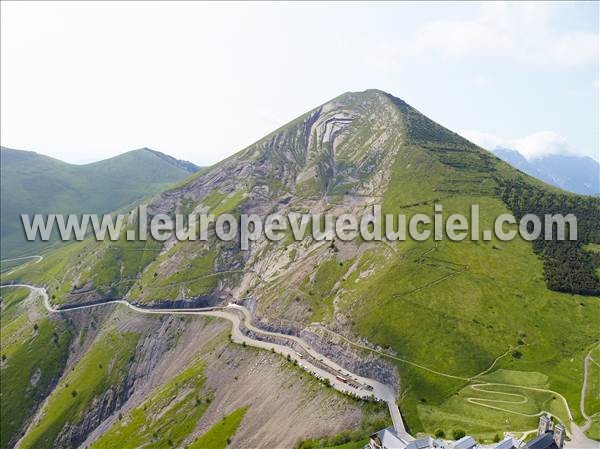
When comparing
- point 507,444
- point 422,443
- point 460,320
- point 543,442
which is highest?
point 460,320

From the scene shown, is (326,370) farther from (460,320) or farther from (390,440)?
(460,320)

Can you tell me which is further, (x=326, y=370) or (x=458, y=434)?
(x=326, y=370)

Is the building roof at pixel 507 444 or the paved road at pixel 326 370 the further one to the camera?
the paved road at pixel 326 370

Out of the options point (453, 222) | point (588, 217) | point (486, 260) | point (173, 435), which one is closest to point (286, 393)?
point (173, 435)

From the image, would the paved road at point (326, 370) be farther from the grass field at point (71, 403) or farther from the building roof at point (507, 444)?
the grass field at point (71, 403)

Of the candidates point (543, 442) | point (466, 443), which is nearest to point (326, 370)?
point (466, 443)

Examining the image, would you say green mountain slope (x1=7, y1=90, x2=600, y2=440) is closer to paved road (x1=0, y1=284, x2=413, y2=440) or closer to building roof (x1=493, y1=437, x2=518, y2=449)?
paved road (x1=0, y1=284, x2=413, y2=440)

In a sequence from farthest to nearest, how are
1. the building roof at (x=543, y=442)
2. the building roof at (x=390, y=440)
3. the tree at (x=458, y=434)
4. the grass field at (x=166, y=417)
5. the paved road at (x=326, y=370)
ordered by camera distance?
1. the grass field at (x=166, y=417)
2. the paved road at (x=326, y=370)
3. the tree at (x=458, y=434)
4. the building roof at (x=390, y=440)
5. the building roof at (x=543, y=442)

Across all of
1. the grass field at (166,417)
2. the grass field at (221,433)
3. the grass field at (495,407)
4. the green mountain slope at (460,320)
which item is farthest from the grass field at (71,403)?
the grass field at (495,407)

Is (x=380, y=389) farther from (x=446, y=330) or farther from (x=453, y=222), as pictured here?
(x=453, y=222)
